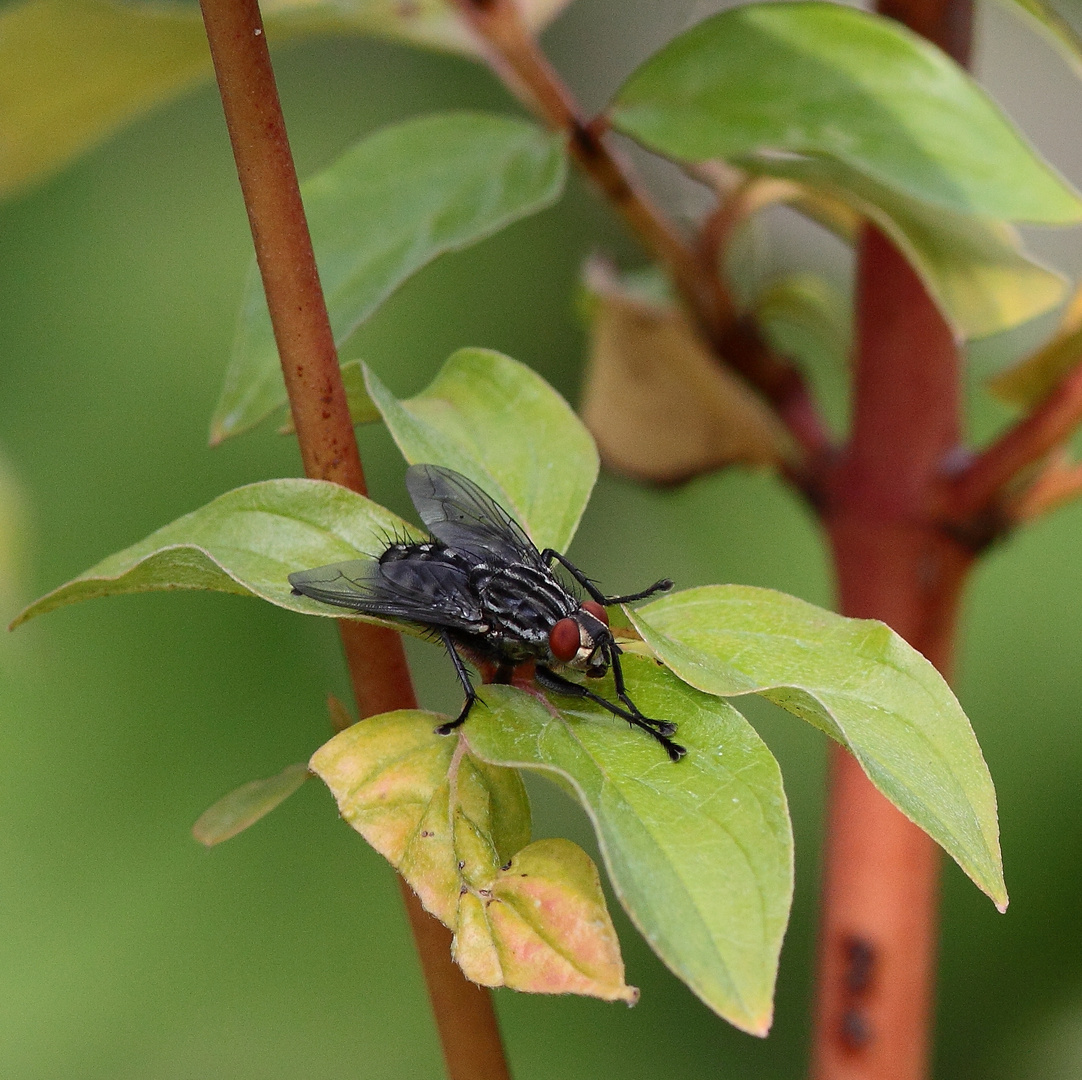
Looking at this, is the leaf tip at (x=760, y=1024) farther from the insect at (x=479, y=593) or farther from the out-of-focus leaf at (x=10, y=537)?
the out-of-focus leaf at (x=10, y=537)

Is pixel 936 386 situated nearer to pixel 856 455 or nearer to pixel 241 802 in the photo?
pixel 856 455

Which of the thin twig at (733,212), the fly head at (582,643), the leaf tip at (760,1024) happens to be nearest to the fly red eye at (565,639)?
the fly head at (582,643)

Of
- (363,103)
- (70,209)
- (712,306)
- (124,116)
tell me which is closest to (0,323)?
(70,209)

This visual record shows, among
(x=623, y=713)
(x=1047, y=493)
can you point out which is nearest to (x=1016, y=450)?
(x=1047, y=493)

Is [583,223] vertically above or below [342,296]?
below

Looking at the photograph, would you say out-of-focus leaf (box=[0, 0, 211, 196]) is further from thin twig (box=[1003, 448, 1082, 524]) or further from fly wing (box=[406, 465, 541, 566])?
thin twig (box=[1003, 448, 1082, 524])

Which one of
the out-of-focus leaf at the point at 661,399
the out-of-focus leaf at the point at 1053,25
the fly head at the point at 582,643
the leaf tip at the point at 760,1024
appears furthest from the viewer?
the out-of-focus leaf at the point at 661,399

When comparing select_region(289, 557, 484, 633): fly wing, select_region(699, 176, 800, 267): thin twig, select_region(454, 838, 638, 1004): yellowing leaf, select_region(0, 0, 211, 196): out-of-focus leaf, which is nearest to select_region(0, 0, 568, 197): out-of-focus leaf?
select_region(0, 0, 211, 196): out-of-focus leaf
